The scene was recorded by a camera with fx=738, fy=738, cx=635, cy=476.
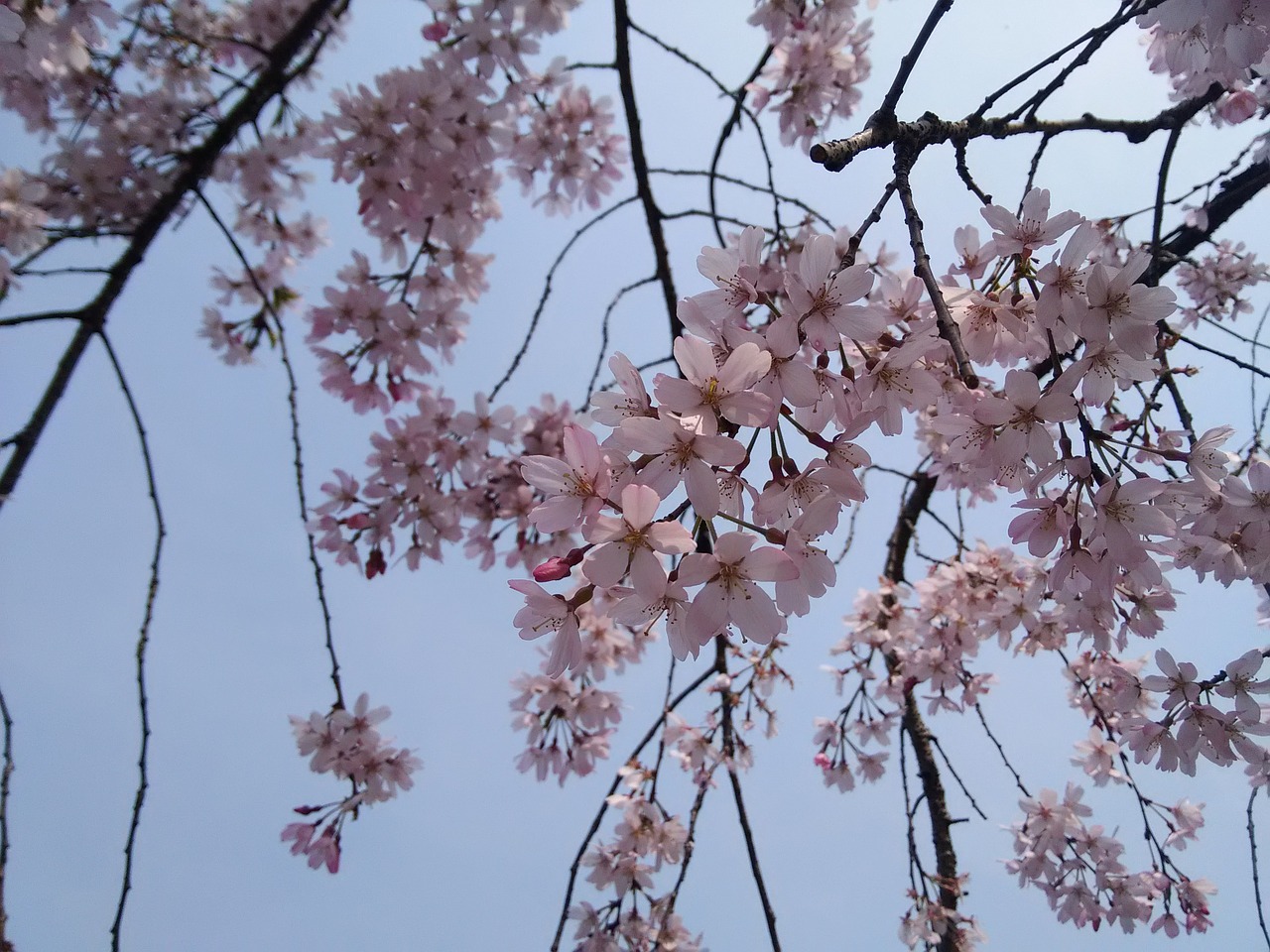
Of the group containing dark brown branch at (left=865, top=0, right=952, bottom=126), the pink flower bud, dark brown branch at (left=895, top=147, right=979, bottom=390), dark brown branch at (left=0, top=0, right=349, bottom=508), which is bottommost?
the pink flower bud

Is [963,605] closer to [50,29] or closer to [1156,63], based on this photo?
[1156,63]

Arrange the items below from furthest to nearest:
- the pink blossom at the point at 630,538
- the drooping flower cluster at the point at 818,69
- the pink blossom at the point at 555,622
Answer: the drooping flower cluster at the point at 818,69 < the pink blossom at the point at 555,622 < the pink blossom at the point at 630,538

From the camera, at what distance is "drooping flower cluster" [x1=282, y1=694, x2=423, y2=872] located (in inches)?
94.7

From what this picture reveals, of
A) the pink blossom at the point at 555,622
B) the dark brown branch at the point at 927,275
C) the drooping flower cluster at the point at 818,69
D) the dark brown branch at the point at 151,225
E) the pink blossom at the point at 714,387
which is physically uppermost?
the drooping flower cluster at the point at 818,69

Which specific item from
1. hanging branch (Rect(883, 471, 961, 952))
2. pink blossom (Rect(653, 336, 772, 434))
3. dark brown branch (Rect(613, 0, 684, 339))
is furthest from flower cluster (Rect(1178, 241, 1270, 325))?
pink blossom (Rect(653, 336, 772, 434))

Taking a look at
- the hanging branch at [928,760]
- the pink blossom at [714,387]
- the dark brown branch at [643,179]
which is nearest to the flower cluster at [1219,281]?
the hanging branch at [928,760]

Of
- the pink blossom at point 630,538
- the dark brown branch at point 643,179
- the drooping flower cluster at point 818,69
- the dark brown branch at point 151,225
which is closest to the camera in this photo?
the pink blossom at point 630,538

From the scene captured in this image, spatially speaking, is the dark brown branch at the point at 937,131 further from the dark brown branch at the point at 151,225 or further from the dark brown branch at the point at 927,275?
the dark brown branch at the point at 151,225

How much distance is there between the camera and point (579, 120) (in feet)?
12.0

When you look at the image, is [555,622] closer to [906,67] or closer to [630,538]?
[630,538]

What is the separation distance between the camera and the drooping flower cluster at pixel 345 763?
240 centimetres

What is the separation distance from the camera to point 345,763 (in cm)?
257

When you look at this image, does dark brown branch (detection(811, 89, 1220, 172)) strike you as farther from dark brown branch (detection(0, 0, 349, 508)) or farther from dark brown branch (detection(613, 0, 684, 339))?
dark brown branch (detection(0, 0, 349, 508))

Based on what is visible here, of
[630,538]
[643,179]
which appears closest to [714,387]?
[630,538]
